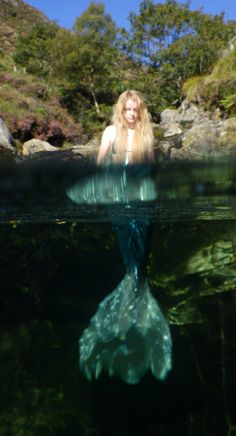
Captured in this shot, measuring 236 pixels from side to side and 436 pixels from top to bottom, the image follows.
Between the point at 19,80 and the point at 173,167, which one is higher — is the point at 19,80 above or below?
above

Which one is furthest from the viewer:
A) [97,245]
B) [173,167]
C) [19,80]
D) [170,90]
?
[170,90]

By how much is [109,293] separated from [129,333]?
1.87 ft

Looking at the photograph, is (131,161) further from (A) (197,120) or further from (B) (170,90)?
(B) (170,90)

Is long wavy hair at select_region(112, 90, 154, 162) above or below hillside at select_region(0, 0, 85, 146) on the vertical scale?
below

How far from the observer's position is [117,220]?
5230mm

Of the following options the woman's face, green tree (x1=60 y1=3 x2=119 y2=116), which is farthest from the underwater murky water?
green tree (x1=60 y1=3 x2=119 y2=116)

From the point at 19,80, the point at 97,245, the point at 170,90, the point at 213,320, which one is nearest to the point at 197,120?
the point at 170,90

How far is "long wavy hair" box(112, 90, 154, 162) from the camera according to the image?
5.18m

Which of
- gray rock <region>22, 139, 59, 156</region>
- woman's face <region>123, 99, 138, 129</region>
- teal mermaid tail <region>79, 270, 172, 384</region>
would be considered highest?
gray rock <region>22, 139, 59, 156</region>

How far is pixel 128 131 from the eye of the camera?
5191 millimetres

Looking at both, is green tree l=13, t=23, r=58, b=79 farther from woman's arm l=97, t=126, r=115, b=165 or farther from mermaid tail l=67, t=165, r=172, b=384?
mermaid tail l=67, t=165, r=172, b=384

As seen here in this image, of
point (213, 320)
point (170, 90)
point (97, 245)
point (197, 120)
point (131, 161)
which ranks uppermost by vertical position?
point (170, 90)

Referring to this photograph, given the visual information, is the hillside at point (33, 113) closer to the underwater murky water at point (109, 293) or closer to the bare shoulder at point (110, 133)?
the underwater murky water at point (109, 293)

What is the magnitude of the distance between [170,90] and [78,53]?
8.67 metres
